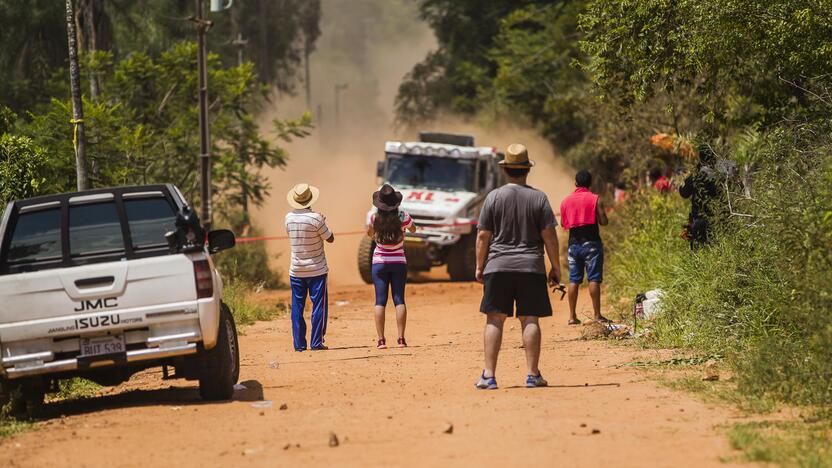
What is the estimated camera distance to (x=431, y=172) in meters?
25.3

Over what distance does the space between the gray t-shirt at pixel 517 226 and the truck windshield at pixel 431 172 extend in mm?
15307

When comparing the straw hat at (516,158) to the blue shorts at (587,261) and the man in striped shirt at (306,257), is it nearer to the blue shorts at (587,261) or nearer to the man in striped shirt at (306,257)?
the man in striped shirt at (306,257)

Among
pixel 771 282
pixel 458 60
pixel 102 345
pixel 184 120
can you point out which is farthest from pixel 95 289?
pixel 458 60

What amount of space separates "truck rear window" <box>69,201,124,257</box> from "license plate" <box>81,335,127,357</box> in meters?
0.63

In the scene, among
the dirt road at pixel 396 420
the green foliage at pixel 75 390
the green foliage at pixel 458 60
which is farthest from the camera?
the green foliage at pixel 458 60

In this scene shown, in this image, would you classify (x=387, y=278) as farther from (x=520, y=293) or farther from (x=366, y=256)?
(x=366, y=256)

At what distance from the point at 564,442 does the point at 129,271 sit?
351 cm

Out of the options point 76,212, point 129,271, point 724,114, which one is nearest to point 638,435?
point 129,271

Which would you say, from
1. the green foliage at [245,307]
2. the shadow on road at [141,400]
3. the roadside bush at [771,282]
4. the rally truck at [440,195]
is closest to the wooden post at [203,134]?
the rally truck at [440,195]

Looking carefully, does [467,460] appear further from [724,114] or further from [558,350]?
[724,114]

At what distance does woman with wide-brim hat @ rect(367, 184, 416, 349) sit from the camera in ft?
45.0

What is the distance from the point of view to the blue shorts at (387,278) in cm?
1377

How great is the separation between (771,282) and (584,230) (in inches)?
161

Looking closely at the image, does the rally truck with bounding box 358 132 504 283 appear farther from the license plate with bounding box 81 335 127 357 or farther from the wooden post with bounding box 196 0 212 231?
the license plate with bounding box 81 335 127 357
